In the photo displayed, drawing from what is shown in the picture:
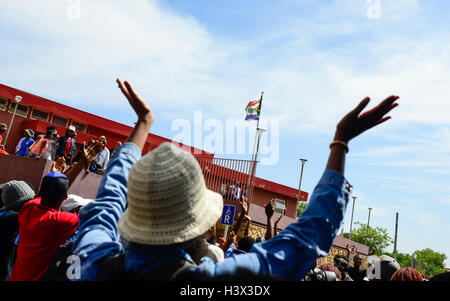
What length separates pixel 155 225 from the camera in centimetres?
132

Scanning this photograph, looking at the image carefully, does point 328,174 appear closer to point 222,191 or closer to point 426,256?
point 222,191

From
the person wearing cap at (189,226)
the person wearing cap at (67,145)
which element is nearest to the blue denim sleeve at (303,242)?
the person wearing cap at (189,226)

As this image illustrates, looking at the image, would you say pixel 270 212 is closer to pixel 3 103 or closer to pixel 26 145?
pixel 26 145

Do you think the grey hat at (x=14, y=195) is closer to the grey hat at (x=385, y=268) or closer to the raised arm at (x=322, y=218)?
the raised arm at (x=322, y=218)

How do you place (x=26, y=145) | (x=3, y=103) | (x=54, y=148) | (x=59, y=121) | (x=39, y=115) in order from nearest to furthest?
(x=54, y=148) < (x=26, y=145) < (x=3, y=103) < (x=39, y=115) < (x=59, y=121)

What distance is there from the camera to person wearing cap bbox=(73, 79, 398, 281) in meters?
1.23

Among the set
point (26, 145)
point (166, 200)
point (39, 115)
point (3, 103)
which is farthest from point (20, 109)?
point (166, 200)

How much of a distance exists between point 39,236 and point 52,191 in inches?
13.2

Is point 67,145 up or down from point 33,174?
up

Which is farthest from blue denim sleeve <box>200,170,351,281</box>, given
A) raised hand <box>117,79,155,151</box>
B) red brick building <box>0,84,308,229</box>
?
red brick building <box>0,84,308,229</box>

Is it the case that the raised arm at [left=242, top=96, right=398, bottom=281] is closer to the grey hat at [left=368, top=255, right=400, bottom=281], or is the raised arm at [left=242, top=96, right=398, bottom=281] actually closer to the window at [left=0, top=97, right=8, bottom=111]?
the grey hat at [left=368, top=255, right=400, bottom=281]

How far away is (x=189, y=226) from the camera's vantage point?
52.3 inches
